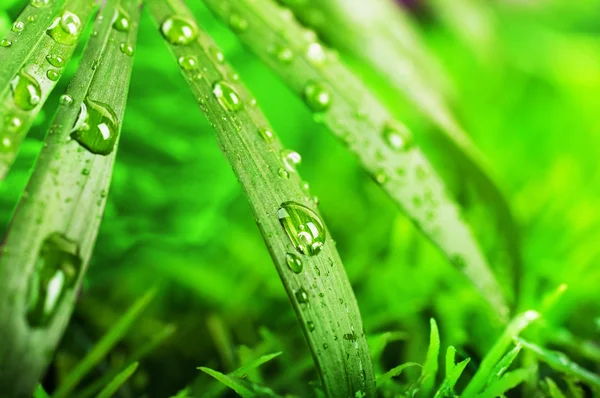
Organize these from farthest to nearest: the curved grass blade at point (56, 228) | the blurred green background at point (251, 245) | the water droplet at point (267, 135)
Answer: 1. the blurred green background at point (251, 245)
2. the water droplet at point (267, 135)
3. the curved grass blade at point (56, 228)

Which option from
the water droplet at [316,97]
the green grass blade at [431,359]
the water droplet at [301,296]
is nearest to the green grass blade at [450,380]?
the green grass blade at [431,359]

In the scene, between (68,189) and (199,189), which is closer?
(68,189)

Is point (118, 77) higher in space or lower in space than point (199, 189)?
higher

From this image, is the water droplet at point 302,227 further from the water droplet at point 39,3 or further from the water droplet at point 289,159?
the water droplet at point 39,3

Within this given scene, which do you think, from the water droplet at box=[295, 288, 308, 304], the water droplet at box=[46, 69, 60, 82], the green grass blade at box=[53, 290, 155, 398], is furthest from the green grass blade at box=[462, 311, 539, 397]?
the water droplet at box=[46, 69, 60, 82]

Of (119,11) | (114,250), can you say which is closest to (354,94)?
(119,11)

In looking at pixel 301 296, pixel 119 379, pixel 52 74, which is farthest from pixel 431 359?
pixel 52 74

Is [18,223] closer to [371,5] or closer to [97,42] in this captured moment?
[97,42]

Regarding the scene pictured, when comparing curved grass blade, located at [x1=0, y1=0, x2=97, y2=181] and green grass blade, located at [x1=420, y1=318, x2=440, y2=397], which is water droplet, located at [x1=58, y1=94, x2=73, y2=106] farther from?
green grass blade, located at [x1=420, y1=318, x2=440, y2=397]
